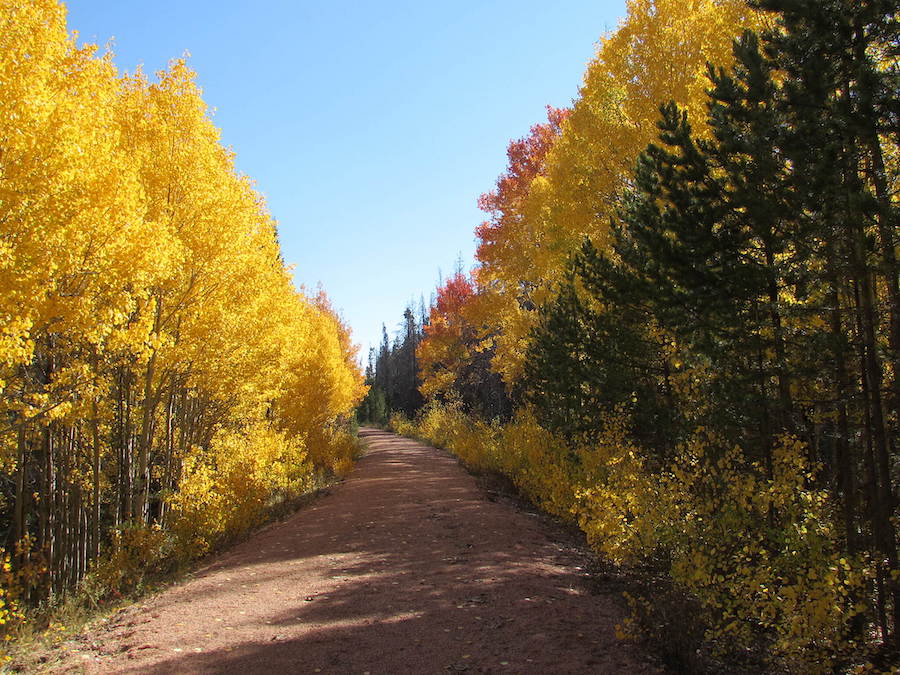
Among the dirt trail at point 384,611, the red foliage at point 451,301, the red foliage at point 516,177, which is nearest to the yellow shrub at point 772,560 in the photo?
the dirt trail at point 384,611

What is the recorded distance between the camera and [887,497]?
409 centimetres

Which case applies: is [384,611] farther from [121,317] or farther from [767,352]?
[767,352]

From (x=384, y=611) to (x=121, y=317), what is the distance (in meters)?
3.92

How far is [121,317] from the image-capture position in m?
5.70

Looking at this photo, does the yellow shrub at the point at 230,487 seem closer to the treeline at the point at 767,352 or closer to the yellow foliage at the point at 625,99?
the treeline at the point at 767,352

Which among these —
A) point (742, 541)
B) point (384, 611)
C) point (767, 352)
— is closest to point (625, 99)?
point (767, 352)

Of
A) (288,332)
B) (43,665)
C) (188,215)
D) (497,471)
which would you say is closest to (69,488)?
(288,332)

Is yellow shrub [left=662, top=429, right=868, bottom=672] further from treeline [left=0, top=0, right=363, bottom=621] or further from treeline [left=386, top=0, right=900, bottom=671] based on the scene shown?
treeline [left=0, top=0, right=363, bottom=621]

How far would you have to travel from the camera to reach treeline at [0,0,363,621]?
5270 millimetres

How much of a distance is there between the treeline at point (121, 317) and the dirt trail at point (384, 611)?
1360 millimetres

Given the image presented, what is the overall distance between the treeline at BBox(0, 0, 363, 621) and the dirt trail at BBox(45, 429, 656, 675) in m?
1.36

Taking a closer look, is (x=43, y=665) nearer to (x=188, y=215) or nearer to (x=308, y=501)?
(x=188, y=215)

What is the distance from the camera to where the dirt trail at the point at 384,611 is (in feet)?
14.9

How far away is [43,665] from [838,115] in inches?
304
